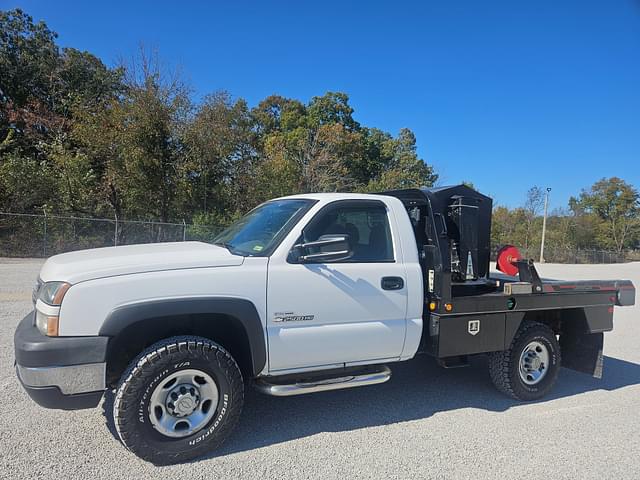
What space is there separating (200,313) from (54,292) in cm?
97

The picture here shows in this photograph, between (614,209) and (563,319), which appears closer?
(563,319)

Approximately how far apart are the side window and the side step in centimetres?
98

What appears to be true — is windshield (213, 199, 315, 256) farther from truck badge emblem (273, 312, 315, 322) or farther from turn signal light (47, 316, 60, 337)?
turn signal light (47, 316, 60, 337)

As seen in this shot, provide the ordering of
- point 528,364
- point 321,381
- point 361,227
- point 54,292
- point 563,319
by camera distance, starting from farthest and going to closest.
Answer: point 563,319 < point 528,364 < point 361,227 < point 321,381 < point 54,292

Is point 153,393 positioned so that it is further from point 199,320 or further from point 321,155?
point 321,155

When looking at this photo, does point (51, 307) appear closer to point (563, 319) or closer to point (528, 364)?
point (528, 364)

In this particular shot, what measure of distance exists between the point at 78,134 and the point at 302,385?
20.4m

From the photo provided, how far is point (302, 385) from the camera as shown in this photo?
3510mm

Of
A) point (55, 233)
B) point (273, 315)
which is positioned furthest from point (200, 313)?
point (55, 233)

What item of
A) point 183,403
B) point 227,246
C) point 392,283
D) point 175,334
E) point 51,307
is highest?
point 227,246

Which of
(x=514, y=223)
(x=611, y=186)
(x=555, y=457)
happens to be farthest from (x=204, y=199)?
(x=611, y=186)

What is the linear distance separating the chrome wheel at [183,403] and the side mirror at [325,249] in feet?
3.84

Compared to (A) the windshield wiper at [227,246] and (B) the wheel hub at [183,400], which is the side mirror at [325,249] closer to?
(A) the windshield wiper at [227,246]

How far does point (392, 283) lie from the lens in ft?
12.7
